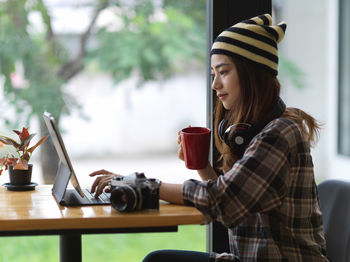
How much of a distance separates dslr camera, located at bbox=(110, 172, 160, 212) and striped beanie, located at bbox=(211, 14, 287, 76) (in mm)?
416

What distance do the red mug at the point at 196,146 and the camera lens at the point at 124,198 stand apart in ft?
0.78

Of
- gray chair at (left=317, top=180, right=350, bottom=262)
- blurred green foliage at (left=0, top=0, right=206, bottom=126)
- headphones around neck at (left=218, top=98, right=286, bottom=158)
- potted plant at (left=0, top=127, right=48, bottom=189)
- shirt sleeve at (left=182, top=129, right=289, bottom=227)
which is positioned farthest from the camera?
blurred green foliage at (left=0, top=0, right=206, bottom=126)

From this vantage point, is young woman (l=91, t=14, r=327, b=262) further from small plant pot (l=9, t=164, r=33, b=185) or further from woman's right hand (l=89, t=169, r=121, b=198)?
small plant pot (l=9, t=164, r=33, b=185)

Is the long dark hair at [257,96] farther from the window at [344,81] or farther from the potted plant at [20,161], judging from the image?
the window at [344,81]

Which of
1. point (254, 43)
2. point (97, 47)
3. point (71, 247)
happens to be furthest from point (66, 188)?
point (97, 47)

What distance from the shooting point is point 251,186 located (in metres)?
1.28

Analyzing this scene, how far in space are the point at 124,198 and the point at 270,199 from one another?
369mm

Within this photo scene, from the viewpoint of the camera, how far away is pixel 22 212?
138cm

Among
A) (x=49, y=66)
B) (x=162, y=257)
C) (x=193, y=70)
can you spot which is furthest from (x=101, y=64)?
(x=162, y=257)

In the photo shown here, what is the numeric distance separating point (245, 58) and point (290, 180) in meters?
0.35

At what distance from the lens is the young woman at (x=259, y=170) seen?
1.29m

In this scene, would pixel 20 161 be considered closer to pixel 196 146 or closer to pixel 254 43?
pixel 196 146

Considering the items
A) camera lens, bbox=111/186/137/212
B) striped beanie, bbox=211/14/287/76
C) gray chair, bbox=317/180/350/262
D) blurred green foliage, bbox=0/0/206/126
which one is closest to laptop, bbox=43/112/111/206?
camera lens, bbox=111/186/137/212

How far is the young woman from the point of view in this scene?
1293 millimetres
